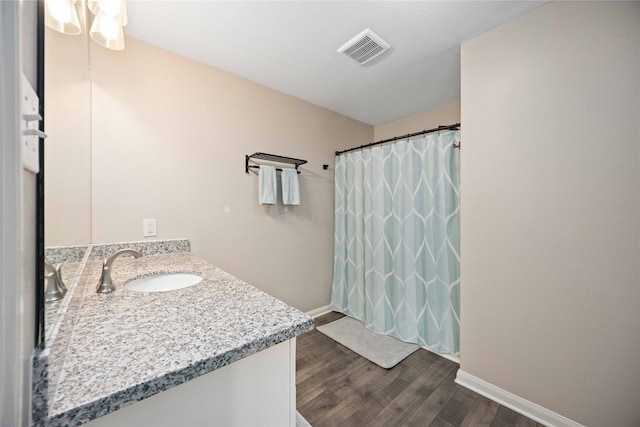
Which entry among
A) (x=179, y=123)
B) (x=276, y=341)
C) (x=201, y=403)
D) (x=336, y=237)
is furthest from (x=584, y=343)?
(x=179, y=123)

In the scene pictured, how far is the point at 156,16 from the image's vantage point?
1.36 m

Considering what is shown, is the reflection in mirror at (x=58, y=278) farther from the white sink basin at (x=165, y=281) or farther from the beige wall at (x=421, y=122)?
the beige wall at (x=421, y=122)

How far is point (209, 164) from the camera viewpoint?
1828 mm

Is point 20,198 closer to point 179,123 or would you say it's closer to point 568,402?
point 179,123

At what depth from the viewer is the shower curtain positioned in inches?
74.0

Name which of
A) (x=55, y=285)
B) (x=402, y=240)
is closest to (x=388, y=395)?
(x=402, y=240)

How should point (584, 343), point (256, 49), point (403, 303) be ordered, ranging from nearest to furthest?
1. point (584, 343)
2. point (256, 49)
3. point (403, 303)

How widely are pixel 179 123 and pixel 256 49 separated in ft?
2.47

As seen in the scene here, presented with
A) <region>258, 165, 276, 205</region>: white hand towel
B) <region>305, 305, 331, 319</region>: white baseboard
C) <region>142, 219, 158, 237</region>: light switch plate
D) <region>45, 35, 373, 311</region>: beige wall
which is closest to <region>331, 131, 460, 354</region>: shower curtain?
<region>305, 305, 331, 319</region>: white baseboard

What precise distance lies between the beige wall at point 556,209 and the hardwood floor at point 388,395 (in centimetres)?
17

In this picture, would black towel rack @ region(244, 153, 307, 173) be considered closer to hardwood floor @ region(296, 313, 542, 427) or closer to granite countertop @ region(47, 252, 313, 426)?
granite countertop @ region(47, 252, 313, 426)

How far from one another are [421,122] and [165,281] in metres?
2.82

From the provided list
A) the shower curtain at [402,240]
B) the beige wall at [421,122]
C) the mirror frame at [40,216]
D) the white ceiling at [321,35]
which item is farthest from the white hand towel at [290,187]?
the mirror frame at [40,216]

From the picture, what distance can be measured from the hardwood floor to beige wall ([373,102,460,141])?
224 centimetres
